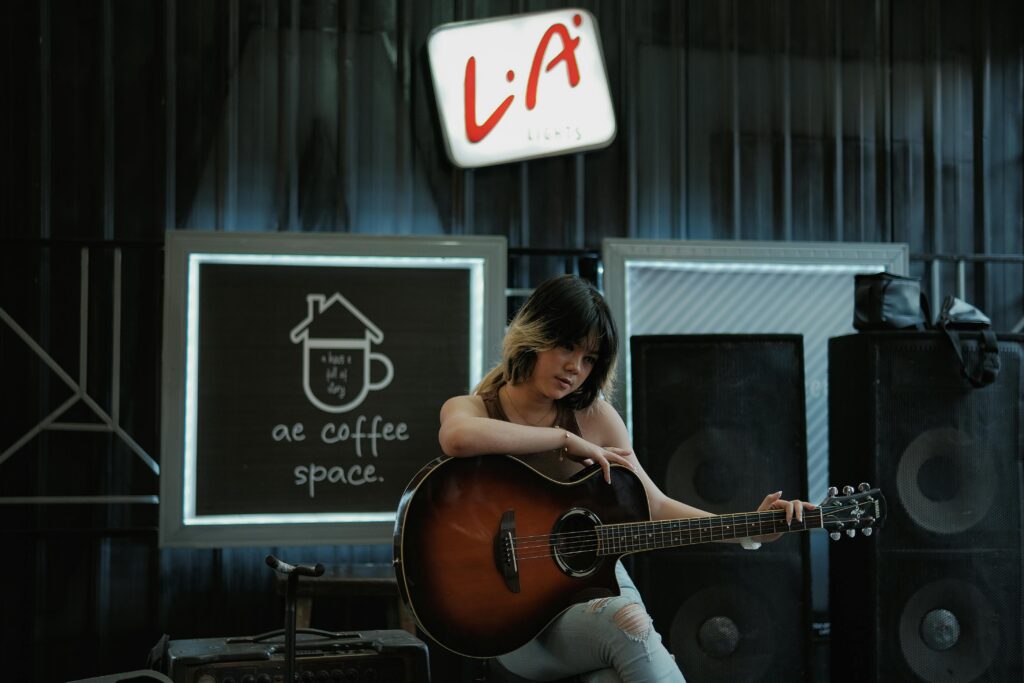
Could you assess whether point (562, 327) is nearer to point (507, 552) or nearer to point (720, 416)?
point (507, 552)

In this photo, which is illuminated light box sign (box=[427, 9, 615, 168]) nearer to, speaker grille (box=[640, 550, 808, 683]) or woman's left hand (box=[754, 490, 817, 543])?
speaker grille (box=[640, 550, 808, 683])

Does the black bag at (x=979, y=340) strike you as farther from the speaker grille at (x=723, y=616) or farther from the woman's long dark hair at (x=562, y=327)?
the woman's long dark hair at (x=562, y=327)

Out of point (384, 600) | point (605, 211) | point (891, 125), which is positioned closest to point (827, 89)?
point (891, 125)

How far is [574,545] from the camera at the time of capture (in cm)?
189

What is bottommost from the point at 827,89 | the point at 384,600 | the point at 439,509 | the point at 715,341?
the point at 384,600

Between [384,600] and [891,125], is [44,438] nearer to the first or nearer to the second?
[384,600]

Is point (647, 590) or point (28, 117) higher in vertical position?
point (28, 117)

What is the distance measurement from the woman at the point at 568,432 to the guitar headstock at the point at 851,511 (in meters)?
0.06

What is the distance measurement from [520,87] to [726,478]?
1.44 m

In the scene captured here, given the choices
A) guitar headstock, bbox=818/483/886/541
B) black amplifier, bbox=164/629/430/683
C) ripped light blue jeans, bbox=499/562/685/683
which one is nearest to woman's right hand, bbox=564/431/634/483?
ripped light blue jeans, bbox=499/562/685/683

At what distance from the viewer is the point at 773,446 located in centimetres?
271

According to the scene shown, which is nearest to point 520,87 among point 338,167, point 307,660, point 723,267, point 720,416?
point 338,167

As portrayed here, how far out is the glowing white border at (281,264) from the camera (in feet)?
9.85

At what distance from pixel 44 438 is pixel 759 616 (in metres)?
2.14
